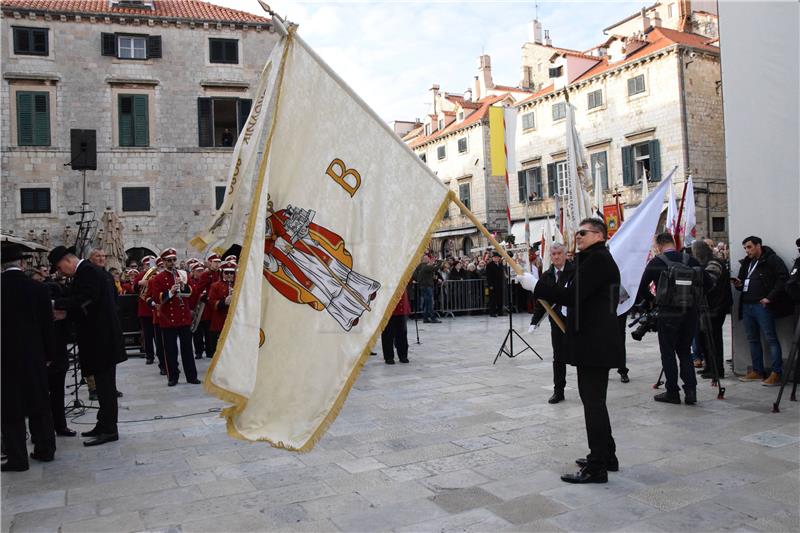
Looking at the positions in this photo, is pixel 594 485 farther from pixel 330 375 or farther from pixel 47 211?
pixel 47 211

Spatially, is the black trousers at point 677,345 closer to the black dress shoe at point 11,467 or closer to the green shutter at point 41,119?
the black dress shoe at point 11,467

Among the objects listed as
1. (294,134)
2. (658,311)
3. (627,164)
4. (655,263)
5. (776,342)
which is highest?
(627,164)

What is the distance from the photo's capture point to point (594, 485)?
4.43 m

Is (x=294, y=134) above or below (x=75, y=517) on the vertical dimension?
above

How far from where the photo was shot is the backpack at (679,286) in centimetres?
686

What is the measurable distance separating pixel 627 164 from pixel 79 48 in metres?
25.3

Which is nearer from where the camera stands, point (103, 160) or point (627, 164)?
point (103, 160)

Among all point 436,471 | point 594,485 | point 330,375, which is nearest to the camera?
point 330,375

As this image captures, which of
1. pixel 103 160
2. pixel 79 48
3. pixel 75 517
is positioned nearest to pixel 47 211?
pixel 103 160

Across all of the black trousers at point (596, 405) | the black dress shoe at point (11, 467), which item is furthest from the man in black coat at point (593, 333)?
the black dress shoe at point (11, 467)

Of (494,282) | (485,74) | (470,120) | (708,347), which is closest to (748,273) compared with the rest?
(708,347)

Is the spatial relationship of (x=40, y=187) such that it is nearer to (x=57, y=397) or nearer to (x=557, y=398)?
(x=57, y=397)

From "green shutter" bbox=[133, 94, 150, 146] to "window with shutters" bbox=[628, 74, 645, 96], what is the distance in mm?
22559

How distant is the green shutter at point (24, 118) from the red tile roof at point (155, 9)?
354 centimetres
